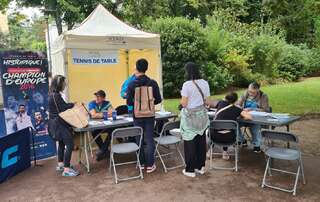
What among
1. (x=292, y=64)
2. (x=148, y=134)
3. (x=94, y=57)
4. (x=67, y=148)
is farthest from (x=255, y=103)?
(x=292, y=64)

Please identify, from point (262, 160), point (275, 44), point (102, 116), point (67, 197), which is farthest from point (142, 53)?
point (275, 44)

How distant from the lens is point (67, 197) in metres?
3.97

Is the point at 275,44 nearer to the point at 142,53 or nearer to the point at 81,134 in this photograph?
the point at 142,53

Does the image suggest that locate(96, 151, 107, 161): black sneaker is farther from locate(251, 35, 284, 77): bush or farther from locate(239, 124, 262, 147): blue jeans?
locate(251, 35, 284, 77): bush

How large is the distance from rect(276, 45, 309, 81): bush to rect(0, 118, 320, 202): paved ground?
13.2m

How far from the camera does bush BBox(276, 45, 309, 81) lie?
17.3m

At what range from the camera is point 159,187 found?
4.18 meters

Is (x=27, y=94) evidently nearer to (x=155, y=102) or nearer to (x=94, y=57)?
(x=155, y=102)

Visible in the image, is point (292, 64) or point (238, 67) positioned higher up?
point (292, 64)

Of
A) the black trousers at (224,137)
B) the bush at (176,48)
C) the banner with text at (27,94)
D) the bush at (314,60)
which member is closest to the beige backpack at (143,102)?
the black trousers at (224,137)

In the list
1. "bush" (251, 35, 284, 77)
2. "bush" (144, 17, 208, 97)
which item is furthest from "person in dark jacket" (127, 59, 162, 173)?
"bush" (251, 35, 284, 77)

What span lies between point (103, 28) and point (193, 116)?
315 centimetres

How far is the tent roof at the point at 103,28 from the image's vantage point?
6.14 meters

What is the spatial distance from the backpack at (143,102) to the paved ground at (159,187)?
35.8 inches
